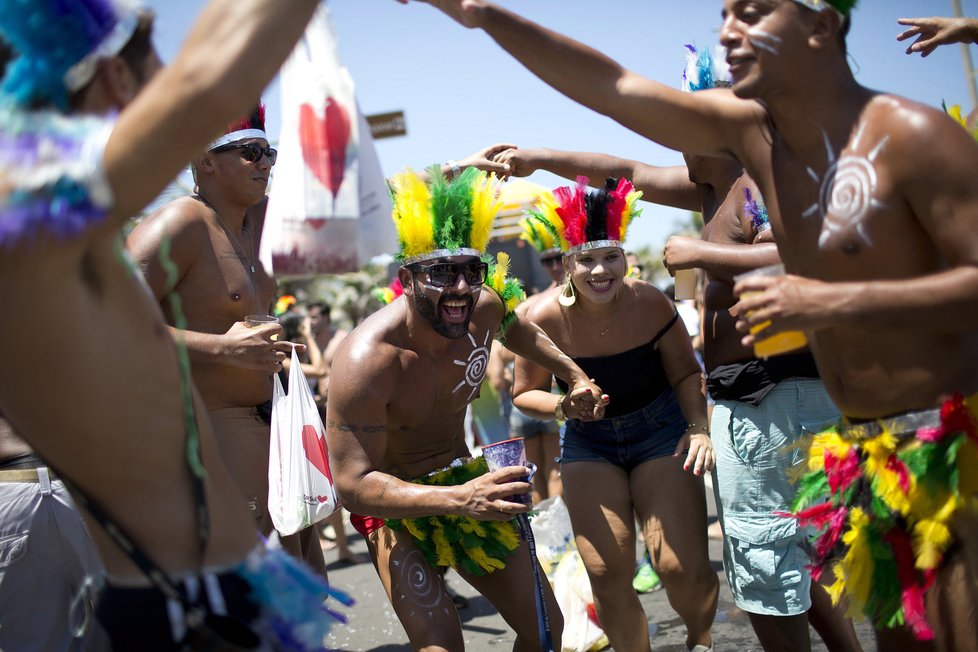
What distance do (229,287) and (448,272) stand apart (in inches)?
33.1

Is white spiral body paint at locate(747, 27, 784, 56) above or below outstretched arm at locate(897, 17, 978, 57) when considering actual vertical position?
above

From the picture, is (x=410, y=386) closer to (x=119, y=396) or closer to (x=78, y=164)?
(x=119, y=396)

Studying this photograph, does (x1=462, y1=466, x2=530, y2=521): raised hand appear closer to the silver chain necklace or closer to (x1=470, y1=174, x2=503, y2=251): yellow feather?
(x1=470, y1=174, x2=503, y2=251): yellow feather

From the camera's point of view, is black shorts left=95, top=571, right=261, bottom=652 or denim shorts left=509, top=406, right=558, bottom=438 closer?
black shorts left=95, top=571, right=261, bottom=652

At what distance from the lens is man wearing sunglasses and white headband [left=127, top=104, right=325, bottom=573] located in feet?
10.6

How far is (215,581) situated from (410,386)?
1.78 meters

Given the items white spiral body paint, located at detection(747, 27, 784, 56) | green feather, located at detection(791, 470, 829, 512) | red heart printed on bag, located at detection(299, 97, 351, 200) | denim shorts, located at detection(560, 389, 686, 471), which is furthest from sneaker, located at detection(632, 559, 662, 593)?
red heart printed on bag, located at detection(299, 97, 351, 200)

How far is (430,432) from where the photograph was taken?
11.6 feet

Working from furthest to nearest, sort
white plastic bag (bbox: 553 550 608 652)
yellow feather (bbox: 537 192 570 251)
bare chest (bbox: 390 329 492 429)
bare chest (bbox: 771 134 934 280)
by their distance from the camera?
white plastic bag (bbox: 553 550 608 652) → yellow feather (bbox: 537 192 570 251) → bare chest (bbox: 390 329 492 429) → bare chest (bbox: 771 134 934 280)

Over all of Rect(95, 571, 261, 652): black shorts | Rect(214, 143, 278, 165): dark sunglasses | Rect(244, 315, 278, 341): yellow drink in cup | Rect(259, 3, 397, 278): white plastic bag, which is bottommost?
Rect(244, 315, 278, 341): yellow drink in cup

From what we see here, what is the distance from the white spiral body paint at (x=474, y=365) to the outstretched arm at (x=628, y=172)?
0.73m

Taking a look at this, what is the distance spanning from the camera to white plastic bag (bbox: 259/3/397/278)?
1821 millimetres

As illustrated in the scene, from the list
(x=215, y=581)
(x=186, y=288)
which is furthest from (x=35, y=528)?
(x=215, y=581)

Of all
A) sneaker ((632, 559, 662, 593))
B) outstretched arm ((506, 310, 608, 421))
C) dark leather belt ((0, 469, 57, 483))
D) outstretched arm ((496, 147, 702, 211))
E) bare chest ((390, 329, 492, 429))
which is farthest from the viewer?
sneaker ((632, 559, 662, 593))
